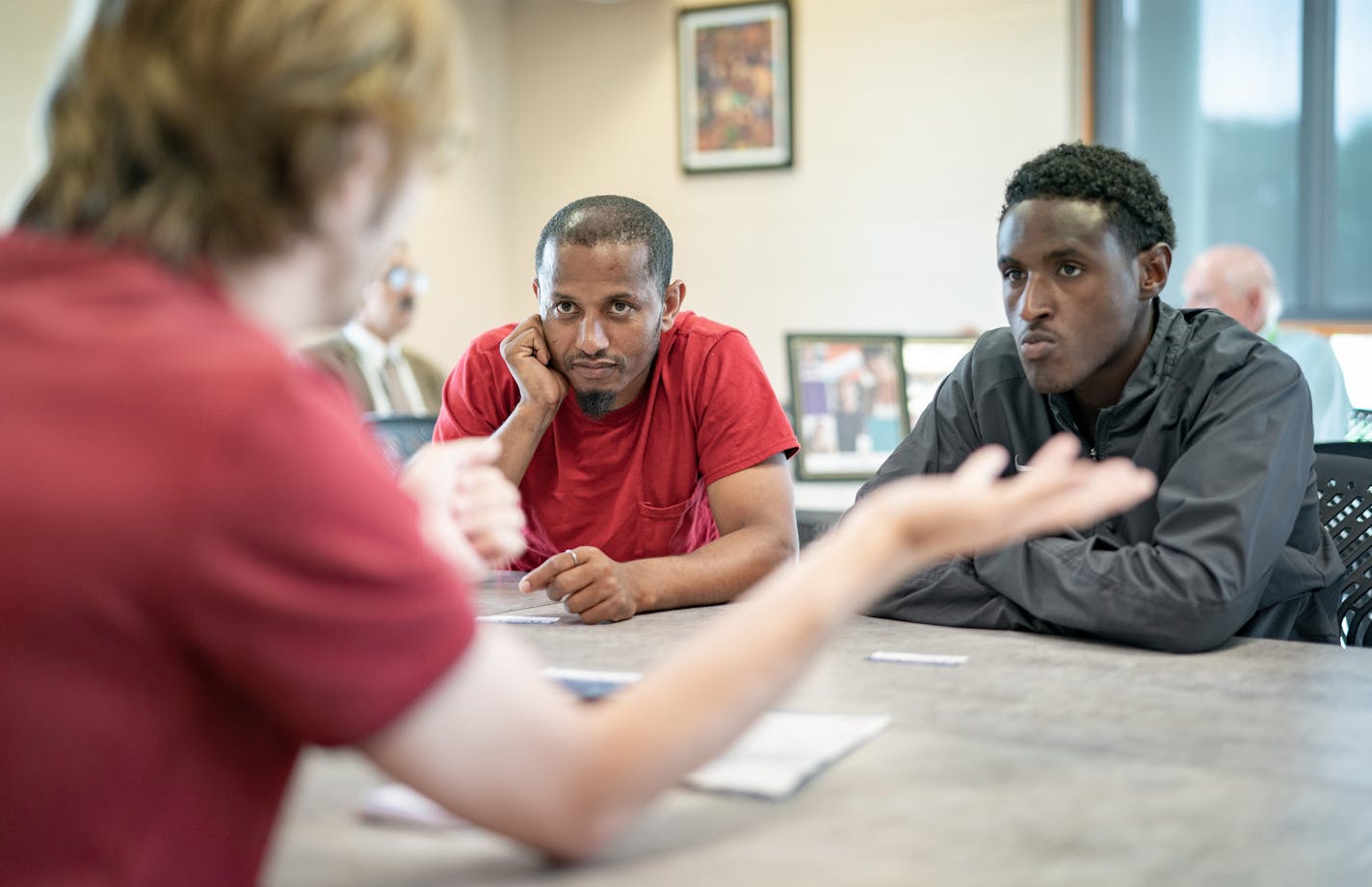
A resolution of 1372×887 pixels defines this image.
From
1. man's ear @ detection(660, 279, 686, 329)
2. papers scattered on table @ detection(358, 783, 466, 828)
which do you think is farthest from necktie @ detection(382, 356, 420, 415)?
papers scattered on table @ detection(358, 783, 466, 828)

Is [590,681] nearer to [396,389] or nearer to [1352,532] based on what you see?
[1352,532]

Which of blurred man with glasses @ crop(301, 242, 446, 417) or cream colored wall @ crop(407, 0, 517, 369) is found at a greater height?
cream colored wall @ crop(407, 0, 517, 369)

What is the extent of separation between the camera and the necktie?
4309 millimetres

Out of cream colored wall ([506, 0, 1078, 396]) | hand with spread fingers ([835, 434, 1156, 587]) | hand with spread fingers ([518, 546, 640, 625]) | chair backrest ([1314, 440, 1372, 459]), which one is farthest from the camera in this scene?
cream colored wall ([506, 0, 1078, 396])

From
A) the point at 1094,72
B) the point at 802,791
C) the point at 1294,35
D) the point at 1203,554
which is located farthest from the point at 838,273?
the point at 802,791

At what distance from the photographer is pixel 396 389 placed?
14.3 ft

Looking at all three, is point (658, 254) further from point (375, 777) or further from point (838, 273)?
point (838, 273)

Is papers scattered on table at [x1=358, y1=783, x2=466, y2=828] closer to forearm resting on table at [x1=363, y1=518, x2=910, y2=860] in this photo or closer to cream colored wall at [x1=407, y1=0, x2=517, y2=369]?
forearm resting on table at [x1=363, y1=518, x2=910, y2=860]

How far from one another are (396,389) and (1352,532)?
3086mm

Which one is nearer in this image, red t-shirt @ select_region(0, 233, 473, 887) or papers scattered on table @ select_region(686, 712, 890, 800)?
red t-shirt @ select_region(0, 233, 473, 887)

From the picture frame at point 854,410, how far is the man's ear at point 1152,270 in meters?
1.82

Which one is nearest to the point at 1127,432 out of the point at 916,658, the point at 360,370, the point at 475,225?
the point at 916,658

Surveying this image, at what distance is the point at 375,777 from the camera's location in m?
1.10

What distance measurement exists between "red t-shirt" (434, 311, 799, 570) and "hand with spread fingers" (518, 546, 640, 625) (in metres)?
0.45
